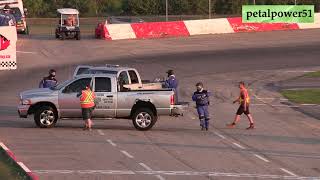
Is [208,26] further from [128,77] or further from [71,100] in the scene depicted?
[71,100]

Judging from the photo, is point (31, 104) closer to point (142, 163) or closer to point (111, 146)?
point (111, 146)

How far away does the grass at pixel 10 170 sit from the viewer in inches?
627

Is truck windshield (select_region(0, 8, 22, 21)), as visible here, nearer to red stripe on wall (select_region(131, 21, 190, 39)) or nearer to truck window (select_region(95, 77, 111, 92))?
red stripe on wall (select_region(131, 21, 190, 39))

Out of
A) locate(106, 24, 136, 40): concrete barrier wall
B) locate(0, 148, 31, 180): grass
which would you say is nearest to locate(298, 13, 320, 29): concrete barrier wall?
locate(106, 24, 136, 40): concrete barrier wall

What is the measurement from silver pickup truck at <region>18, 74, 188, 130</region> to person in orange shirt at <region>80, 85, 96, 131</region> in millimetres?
552

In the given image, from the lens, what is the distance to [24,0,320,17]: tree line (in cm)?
9138

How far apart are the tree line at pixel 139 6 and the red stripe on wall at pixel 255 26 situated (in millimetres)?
23752

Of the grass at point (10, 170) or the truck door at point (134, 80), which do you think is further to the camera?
the truck door at point (134, 80)

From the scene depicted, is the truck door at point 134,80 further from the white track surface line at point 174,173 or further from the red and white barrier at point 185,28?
the red and white barrier at point 185,28

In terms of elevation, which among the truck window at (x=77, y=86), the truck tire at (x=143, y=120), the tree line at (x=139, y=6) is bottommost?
the truck tire at (x=143, y=120)

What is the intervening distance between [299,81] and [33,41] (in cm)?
2708

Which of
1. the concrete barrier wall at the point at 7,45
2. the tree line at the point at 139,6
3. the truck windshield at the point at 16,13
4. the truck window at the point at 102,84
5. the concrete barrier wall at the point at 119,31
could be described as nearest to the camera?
the truck window at the point at 102,84

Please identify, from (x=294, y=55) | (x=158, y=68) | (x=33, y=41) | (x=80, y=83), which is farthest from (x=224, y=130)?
(x=33, y=41)

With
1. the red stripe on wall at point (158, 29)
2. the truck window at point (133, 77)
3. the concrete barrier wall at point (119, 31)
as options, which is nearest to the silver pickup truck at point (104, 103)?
the truck window at point (133, 77)
